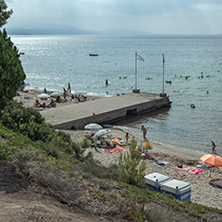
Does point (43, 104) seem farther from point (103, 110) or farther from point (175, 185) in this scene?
point (175, 185)

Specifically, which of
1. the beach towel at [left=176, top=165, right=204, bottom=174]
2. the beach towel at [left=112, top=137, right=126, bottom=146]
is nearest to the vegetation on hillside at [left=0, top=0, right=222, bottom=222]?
the beach towel at [left=176, top=165, right=204, bottom=174]

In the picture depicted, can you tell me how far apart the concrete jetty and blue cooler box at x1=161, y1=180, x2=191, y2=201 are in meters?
14.0

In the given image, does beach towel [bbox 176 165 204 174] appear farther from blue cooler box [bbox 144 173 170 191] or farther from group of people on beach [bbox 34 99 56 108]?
group of people on beach [bbox 34 99 56 108]

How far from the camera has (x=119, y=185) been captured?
8906 mm

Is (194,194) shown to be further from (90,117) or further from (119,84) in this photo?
(119,84)

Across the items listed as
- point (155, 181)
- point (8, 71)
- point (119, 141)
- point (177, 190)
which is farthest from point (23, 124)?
point (119, 141)

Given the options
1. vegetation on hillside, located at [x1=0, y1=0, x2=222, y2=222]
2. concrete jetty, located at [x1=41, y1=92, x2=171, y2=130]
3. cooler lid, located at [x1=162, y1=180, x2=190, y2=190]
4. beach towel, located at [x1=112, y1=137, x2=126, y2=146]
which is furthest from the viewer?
concrete jetty, located at [x1=41, y1=92, x2=171, y2=130]

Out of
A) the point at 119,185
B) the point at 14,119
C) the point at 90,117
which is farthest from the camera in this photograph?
the point at 90,117

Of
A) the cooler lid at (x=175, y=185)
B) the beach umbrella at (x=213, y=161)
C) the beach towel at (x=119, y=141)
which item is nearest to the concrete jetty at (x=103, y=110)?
the beach towel at (x=119, y=141)

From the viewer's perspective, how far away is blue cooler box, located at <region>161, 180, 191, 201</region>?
9.95 meters

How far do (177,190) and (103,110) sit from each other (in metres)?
18.5

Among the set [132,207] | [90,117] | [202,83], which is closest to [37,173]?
[132,207]

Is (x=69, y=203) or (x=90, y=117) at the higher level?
(x=69, y=203)

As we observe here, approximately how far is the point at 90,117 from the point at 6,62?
16.3m
